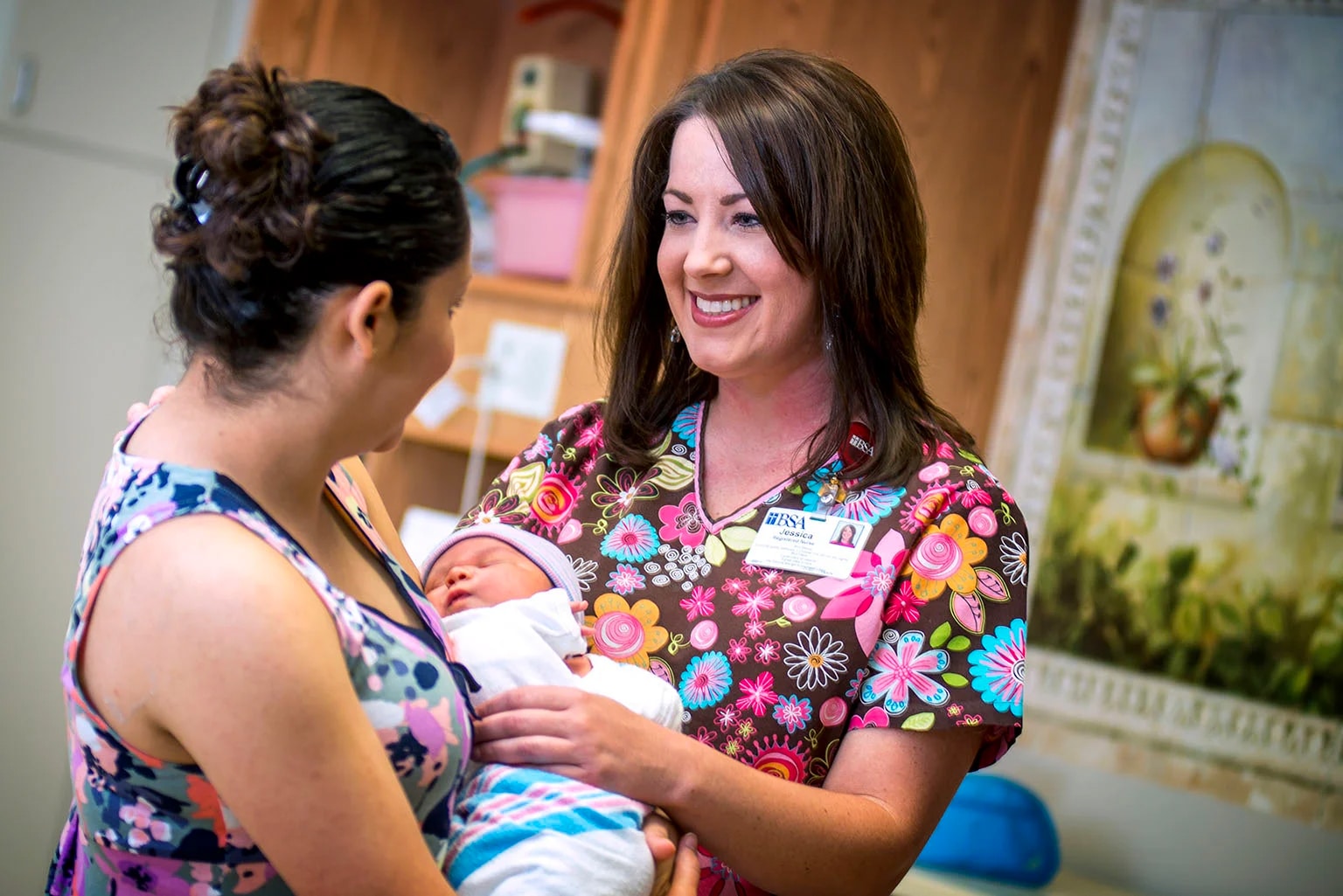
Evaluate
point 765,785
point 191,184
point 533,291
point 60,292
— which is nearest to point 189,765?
point 191,184

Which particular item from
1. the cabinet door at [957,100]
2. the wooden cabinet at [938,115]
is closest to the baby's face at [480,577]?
the wooden cabinet at [938,115]

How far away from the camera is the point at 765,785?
4.38 feet

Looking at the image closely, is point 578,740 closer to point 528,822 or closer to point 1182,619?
point 528,822

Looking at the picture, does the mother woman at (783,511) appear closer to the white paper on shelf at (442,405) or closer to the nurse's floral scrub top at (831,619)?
the nurse's floral scrub top at (831,619)

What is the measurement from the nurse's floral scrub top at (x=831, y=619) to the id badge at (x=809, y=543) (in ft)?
0.04

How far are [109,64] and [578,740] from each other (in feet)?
8.46

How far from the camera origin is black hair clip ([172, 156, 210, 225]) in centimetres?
104

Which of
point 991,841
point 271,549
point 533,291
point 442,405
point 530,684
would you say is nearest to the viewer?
point 271,549

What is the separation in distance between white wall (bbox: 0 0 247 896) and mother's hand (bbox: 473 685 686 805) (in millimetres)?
2124

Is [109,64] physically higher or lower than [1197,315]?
higher

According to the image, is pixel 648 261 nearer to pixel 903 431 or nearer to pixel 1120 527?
pixel 903 431

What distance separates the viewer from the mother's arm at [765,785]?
1.22 meters

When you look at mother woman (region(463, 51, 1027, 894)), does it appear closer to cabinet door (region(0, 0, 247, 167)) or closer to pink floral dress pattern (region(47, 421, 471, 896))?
pink floral dress pattern (region(47, 421, 471, 896))

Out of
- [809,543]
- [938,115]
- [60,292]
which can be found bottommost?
[809,543]
